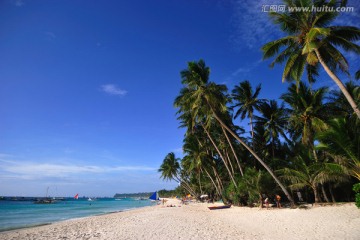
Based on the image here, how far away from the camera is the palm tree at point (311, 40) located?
1145 cm

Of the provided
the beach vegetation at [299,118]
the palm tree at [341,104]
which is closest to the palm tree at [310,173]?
the beach vegetation at [299,118]

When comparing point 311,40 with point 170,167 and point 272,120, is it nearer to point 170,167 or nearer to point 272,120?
point 272,120

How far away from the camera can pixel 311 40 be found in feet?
35.6

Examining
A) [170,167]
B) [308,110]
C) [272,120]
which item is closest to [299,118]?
[308,110]

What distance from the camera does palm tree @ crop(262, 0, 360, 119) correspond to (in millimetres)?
11445

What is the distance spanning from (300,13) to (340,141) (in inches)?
279

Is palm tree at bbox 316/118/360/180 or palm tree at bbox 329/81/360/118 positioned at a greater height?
palm tree at bbox 329/81/360/118

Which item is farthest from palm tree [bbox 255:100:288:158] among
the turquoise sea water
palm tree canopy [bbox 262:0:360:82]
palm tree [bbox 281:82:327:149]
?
the turquoise sea water

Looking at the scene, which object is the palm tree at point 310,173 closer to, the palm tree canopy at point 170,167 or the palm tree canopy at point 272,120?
the palm tree canopy at point 272,120

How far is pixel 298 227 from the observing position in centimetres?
988

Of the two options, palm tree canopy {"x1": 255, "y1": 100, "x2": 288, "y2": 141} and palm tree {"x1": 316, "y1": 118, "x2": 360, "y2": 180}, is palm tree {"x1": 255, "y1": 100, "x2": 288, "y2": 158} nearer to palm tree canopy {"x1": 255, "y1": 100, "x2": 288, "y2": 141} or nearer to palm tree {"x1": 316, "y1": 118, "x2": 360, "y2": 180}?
palm tree canopy {"x1": 255, "y1": 100, "x2": 288, "y2": 141}

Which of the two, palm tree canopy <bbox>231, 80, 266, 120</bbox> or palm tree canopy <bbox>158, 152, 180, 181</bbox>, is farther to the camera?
palm tree canopy <bbox>158, 152, 180, 181</bbox>

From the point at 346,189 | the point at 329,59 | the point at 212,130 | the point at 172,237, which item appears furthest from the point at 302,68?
the point at 212,130

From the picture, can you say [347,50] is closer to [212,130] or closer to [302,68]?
[302,68]
